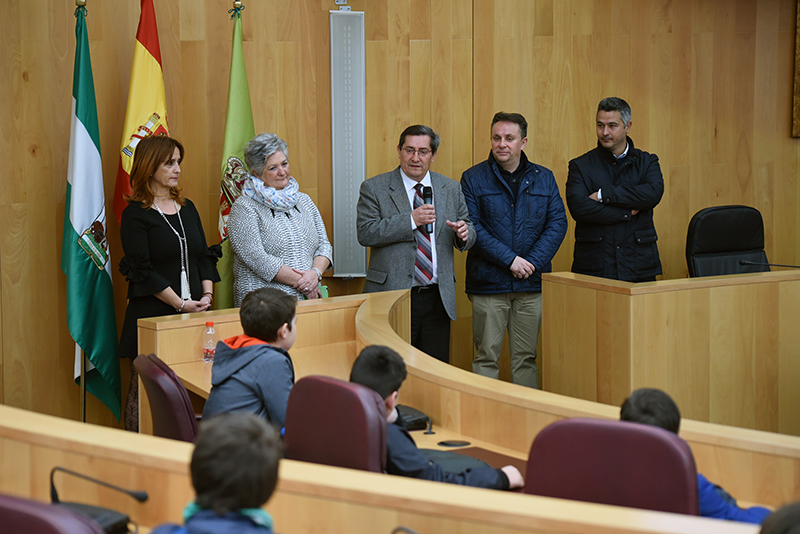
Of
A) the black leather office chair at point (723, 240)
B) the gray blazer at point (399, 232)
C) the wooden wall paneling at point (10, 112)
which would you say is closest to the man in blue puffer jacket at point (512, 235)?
the gray blazer at point (399, 232)

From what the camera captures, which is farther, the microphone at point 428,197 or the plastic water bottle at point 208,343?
the microphone at point 428,197

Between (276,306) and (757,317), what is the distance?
7.39 ft

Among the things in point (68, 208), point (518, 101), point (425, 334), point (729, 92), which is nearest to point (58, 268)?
point (68, 208)

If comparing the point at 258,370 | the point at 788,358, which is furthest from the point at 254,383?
the point at 788,358

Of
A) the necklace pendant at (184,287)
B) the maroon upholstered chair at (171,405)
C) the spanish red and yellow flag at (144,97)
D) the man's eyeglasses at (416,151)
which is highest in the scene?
the spanish red and yellow flag at (144,97)

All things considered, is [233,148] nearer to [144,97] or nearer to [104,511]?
[144,97]

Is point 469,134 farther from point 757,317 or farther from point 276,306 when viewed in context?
point 276,306

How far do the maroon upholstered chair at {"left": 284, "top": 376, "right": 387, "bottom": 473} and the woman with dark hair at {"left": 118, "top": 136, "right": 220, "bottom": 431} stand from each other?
192 centimetres

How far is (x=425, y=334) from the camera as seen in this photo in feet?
14.1

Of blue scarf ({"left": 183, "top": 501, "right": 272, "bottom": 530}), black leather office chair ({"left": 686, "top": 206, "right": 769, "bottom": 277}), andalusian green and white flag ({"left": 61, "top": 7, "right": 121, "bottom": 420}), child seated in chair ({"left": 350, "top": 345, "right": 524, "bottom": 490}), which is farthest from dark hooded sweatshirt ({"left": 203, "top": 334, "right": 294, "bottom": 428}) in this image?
black leather office chair ({"left": 686, "top": 206, "right": 769, "bottom": 277})

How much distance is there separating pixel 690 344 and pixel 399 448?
1937 millimetres

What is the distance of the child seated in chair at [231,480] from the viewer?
45.4 inches

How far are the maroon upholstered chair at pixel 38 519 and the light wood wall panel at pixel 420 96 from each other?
3414 millimetres

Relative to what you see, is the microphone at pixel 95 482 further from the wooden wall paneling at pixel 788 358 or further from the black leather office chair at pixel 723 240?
the black leather office chair at pixel 723 240
